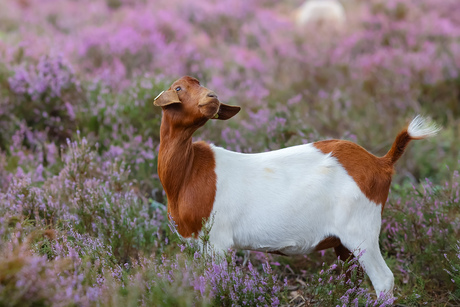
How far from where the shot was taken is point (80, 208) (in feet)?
9.29

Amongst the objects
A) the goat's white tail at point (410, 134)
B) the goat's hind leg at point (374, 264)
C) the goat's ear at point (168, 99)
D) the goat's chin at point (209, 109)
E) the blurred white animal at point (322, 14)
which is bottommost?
the goat's hind leg at point (374, 264)

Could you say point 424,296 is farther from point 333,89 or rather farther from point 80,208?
point 333,89

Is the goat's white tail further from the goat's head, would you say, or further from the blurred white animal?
the blurred white animal

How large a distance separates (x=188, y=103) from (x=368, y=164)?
2.98ft

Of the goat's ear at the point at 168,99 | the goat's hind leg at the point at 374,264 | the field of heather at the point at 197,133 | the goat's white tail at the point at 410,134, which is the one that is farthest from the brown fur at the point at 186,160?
the goat's white tail at the point at 410,134

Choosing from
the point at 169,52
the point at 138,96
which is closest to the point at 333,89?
the point at 169,52

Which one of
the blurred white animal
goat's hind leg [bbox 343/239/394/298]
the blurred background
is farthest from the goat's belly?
the blurred white animal

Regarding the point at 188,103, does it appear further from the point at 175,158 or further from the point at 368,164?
the point at 368,164

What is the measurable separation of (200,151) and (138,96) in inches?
81.0

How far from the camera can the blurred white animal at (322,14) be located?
9297 mm

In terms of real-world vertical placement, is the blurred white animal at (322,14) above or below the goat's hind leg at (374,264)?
above

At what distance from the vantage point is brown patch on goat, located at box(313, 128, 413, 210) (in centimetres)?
220

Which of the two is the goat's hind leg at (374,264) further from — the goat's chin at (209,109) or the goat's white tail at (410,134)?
the goat's chin at (209,109)

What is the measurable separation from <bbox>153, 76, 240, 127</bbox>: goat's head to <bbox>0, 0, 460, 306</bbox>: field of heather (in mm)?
598
